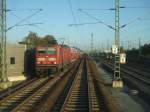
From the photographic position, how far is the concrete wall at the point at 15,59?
3300 centimetres

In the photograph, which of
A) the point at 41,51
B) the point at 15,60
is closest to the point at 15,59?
the point at 15,60

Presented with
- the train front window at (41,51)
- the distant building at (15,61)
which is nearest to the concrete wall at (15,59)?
the distant building at (15,61)

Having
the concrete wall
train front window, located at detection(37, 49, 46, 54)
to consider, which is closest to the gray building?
the concrete wall

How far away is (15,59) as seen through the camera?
112ft

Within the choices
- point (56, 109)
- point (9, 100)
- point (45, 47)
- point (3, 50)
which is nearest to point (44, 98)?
point (9, 100)

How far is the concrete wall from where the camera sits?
33.0 m

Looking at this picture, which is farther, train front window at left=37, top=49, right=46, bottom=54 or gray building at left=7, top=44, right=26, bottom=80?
train front window at left=37, top=49, right=46, bottom=54

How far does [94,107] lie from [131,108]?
5.37 ft

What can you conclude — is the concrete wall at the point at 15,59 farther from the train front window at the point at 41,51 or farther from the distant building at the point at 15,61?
the train front window at the point at 41,51

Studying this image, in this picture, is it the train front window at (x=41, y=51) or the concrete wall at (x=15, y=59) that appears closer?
the concrete wall at (x=15, y=59)

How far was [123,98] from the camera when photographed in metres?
20.0

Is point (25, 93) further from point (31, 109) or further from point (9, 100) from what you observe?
point (31, 109)

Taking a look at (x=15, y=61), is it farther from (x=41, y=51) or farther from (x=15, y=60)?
(x=41, y=51)

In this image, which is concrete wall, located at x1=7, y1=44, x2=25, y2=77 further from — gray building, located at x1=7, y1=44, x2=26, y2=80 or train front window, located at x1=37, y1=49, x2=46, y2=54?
train front window, located at x1=37, y1=49, x2=46, y2=54
